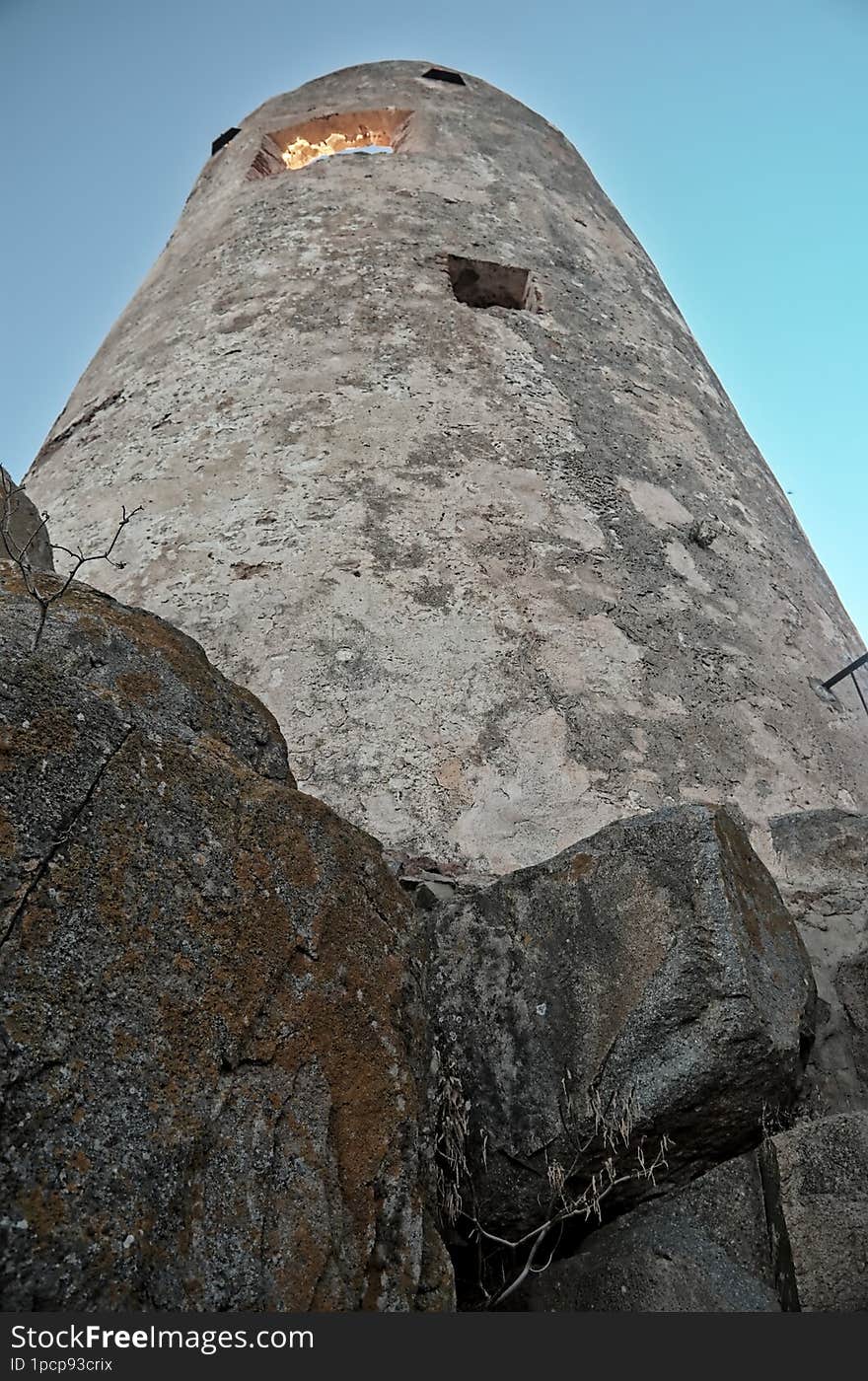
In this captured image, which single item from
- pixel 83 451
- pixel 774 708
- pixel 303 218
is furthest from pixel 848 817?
pixel 303 218

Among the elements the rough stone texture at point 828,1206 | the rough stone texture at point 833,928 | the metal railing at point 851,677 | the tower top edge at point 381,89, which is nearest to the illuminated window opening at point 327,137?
the tower top edge at point 381,89

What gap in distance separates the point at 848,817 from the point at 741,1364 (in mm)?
1849

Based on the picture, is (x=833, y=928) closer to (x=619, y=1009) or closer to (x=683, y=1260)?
(x=619, y=1009)

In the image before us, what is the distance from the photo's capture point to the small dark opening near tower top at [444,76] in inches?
268

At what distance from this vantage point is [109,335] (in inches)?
210

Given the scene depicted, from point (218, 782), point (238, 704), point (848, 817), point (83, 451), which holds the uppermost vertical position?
point (83, 451)

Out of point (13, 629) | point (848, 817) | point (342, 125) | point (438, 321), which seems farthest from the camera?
point (342, 125)

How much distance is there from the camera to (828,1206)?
1551 millimetres

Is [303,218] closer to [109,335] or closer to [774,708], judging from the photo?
[109,335]

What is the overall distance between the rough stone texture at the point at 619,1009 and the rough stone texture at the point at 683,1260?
0.06m

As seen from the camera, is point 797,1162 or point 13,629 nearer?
point 13,629

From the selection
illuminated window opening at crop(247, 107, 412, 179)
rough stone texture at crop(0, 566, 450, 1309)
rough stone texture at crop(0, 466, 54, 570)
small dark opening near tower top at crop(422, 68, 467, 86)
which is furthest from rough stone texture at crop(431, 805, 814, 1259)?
small dark opening near tower top at crop(422, 68, 467, 86)

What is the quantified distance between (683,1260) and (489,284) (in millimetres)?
4210

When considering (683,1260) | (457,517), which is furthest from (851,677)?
(683,1260)
